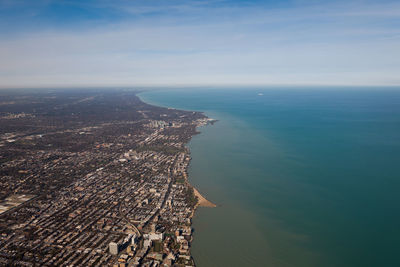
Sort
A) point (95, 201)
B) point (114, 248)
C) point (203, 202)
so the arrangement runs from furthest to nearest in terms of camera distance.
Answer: point (203, 202)
point (95, 201)
point (114, 248)

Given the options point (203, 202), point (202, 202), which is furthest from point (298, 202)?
point (202, 202)

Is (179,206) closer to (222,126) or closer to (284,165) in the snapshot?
(284,165)

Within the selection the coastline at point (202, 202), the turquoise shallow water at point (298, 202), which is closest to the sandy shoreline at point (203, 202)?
the coastline at point (202, 202)

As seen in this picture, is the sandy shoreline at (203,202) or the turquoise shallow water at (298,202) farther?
the sandy shoreline at (203,202)

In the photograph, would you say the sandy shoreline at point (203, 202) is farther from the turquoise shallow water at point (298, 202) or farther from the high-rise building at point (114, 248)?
the high-rise building at point (114, 248)

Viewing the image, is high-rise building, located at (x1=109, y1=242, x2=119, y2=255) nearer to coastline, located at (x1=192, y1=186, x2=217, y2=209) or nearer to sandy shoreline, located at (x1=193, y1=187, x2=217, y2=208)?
coastline, located at (x1=192, y1=186, x2=217, y2=209)

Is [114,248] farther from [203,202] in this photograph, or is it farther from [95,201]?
[203,202]

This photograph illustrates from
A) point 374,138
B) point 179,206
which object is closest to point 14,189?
point 179,206

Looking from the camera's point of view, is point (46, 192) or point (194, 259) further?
point (46, 192)
